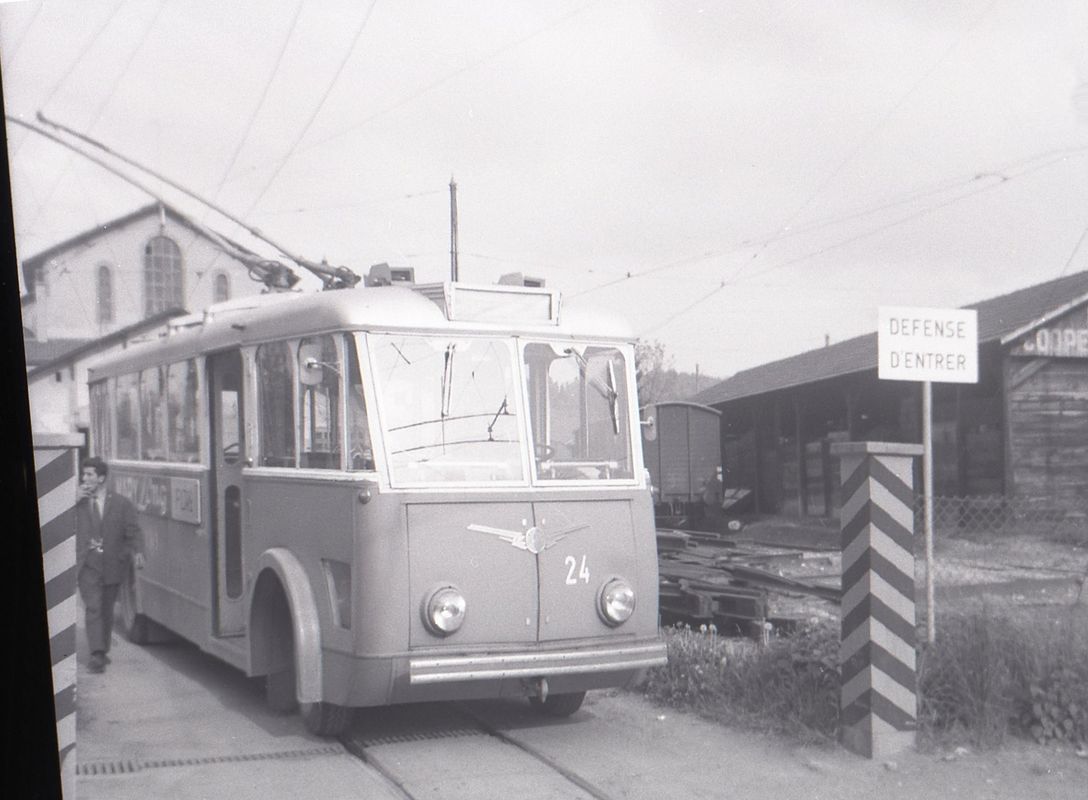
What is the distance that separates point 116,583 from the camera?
9.55 metres

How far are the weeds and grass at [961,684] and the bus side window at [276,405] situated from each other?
3157mm

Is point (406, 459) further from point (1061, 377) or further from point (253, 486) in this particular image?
point (1061, 377)

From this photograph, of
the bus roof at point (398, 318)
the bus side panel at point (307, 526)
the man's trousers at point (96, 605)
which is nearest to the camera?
the bus side panel at point (307, 526)

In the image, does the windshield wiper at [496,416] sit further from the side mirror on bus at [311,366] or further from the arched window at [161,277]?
the arched window at [161,277]

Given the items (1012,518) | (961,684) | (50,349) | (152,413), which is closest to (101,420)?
(152,413)

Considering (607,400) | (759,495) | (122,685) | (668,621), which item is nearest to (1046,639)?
(607,400)

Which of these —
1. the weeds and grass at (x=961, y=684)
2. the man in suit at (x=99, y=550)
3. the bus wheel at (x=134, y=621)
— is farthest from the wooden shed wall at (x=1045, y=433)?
the man in suit at (x=99, y=550)

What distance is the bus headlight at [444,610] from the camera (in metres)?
6.61


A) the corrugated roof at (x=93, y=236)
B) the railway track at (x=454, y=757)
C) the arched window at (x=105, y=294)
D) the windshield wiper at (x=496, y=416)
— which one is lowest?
the railway track at (x=454, y=757)

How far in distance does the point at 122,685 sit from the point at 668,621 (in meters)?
4.60

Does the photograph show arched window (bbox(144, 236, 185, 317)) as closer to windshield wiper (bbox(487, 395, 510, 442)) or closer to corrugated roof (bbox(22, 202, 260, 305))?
corrugated roof (bbox(22, 202, 260, 305))

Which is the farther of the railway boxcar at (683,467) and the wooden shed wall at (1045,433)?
the railway boxcar at (683,467)

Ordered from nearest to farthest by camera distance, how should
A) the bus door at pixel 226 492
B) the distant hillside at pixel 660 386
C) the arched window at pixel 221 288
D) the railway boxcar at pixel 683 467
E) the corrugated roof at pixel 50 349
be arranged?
1. the corrugated roof at pixel 50 349
2. the bus door at pixel 226 492
3. the arched window at pixel 221 288
4. the railway boxcar at pixel 683 467
5. the distant hillside at pixel 660 386

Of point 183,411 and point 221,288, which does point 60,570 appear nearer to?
point 183,411
